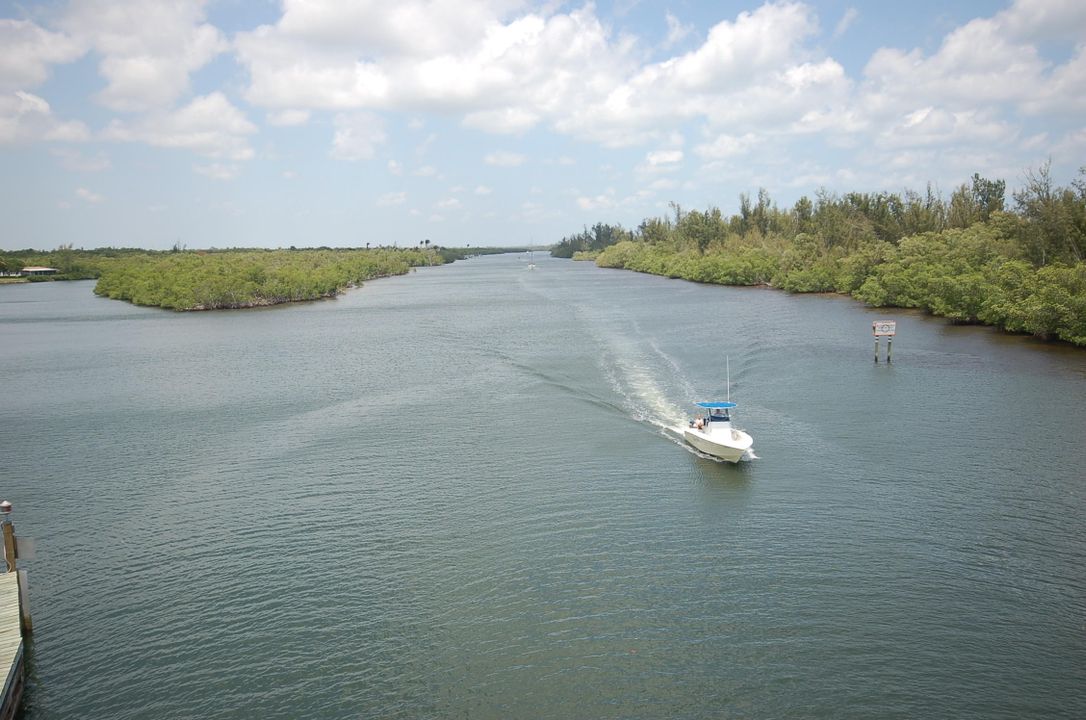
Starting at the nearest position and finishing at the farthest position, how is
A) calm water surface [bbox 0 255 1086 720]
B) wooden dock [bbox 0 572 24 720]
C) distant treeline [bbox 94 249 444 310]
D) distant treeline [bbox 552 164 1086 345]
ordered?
wooden dock [bbox 0 572 24 720] < calm water surface [bbox 0 255 1086 720] < distant treeline [bbox 552 164 1086 345] < distant treeline [bbox 94 249 444 310]

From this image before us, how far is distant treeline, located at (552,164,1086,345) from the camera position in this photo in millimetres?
55750

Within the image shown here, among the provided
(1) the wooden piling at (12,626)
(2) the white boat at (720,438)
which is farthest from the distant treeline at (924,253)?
(1) the wooden piling at (12,626)

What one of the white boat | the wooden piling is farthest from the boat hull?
the wooden piling

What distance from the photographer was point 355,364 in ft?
172

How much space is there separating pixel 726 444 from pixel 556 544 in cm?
940

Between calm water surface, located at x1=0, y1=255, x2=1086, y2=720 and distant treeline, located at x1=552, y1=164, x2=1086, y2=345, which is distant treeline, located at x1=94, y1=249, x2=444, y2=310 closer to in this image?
calm water surface, located at x1=0, y1=255, x2=1086, y2=720

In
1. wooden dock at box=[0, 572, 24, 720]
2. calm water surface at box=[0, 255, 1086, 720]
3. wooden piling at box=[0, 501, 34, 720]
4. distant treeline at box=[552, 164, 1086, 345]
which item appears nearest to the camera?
wooden dock at box=[0, 572, 24, 720]

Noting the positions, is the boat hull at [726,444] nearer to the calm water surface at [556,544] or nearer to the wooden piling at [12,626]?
the calm water surface at [556,544]

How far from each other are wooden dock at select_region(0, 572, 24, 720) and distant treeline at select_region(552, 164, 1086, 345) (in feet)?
188

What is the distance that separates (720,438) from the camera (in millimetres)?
29422

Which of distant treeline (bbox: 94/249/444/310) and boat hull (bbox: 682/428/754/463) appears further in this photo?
distant treeline (bbox: 94/249/444/310)

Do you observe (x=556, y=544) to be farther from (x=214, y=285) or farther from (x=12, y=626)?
(x=214, y=285)

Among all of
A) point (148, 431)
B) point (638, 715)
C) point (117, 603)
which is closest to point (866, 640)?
point (638, 715)

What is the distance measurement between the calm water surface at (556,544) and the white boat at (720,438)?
2.14 feet
